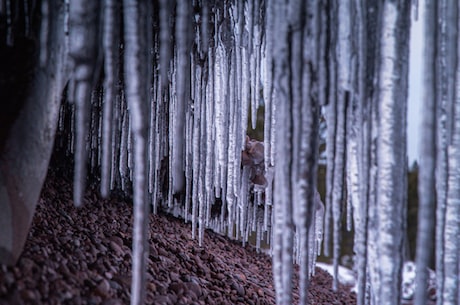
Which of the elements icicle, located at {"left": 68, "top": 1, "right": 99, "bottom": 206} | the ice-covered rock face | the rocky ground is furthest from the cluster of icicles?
the ice-covered rock face

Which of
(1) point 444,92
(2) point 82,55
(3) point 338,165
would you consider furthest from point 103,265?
(1) point 444,92

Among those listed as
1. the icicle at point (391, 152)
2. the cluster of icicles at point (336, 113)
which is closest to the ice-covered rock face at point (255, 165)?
the cluster of icicles at point (336, 113)

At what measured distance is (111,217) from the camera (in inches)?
123

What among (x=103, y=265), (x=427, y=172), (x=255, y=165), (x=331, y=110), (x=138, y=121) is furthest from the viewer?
(x=255, y=165)

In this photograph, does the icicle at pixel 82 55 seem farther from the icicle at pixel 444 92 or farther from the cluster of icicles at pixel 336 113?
the icicle at pixel 444 92

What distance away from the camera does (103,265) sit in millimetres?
2092

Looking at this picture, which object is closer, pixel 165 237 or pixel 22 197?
pixel 22 197

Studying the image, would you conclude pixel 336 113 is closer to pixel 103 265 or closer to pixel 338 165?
pixel 338 165

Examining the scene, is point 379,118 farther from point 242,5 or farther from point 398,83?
point 242,5

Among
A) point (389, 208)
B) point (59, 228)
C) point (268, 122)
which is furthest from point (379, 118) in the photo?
point (59, 228)

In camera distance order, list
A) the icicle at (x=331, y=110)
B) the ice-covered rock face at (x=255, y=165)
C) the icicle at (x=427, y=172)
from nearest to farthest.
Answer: the icicle at (x=427, y=172) → the icicle at (x=331, y=110) → the ice-covered rock face at (x=255, y=165)

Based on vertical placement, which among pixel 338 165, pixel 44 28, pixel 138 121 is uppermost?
pixel 44 28

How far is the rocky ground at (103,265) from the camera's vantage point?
5.57 feet

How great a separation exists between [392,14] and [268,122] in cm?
112
